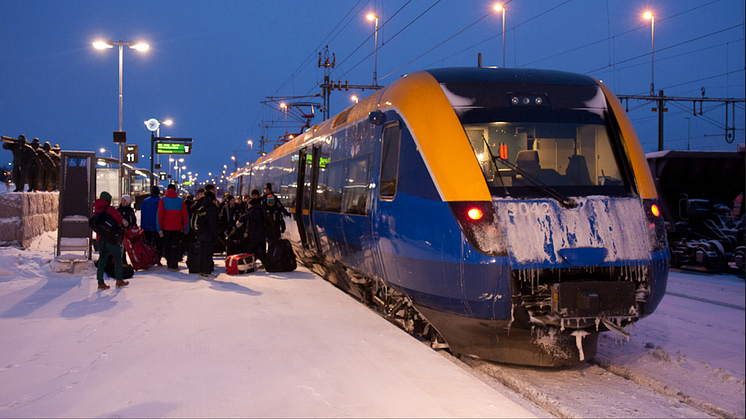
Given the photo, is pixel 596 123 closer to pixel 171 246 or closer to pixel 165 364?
pixel 165 364

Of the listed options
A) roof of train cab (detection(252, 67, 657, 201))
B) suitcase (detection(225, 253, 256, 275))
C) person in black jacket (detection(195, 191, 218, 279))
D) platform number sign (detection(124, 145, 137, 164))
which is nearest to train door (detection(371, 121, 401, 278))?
roof of train cab (detection(252, 67, 657, 201))

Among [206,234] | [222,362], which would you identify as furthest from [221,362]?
[206,234]

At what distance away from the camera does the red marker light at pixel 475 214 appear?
5.24 metres

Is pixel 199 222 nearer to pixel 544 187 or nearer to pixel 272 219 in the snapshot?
pixel 272 219

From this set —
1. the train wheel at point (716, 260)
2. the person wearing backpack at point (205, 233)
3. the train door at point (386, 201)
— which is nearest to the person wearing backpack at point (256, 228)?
the person wearing backpack at point (205, 233)

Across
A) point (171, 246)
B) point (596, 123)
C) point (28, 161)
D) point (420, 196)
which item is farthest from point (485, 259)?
point (28, 161)

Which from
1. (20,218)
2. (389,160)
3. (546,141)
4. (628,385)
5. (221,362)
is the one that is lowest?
(628,385)

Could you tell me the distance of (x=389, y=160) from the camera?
6551 millimetres

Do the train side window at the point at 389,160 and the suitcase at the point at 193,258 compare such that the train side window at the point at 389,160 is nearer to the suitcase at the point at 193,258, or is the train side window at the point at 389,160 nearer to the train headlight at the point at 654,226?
the train headlight at the point at 654,226

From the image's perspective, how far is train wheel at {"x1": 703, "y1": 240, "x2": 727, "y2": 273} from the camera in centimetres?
1343

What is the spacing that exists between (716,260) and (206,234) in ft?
38.2

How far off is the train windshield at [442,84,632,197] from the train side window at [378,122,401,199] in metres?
0.82

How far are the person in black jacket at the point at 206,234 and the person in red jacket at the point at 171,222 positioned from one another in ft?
2.91

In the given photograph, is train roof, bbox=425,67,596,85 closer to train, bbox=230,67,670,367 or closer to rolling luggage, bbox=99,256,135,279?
train, bbox=230,67,670,367
